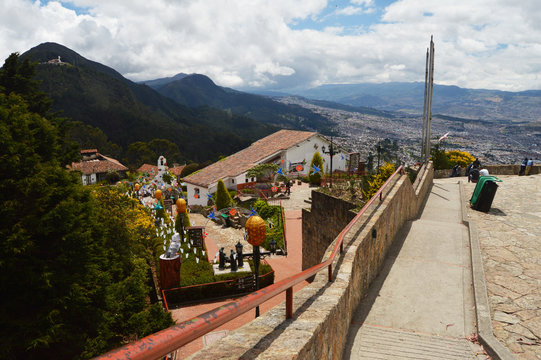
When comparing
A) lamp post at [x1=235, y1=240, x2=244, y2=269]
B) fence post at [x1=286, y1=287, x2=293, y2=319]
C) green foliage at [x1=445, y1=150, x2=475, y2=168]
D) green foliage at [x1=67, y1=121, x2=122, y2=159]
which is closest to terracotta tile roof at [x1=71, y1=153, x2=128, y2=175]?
green foliage at [x1=67, y1=121, x2=122, y2=159]

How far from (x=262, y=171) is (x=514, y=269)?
90.4ft

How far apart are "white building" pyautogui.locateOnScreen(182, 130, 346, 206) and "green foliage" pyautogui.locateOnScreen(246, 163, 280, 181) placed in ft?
2.62

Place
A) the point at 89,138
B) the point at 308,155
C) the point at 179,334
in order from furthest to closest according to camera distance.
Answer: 1. the point at 89,138
2. the point at 308,155
3. the point at 179,334

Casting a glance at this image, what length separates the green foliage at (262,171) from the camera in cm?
3359

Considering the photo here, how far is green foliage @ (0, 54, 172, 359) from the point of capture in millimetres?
7824

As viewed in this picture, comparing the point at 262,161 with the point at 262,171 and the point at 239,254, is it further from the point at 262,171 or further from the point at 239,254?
the point at 239,254

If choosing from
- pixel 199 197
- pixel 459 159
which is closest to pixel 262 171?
pixel 199 197

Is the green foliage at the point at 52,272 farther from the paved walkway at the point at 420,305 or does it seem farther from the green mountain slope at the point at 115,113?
the green mountain slope at the point at 115,113

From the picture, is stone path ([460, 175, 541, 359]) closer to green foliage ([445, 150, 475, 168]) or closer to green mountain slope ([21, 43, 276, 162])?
green foliage ([445, 150, 475, 168])

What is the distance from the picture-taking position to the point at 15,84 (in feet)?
61.6

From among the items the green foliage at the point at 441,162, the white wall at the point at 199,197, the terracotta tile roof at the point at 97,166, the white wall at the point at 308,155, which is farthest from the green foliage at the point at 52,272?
the terracotta tile roof at the point at 97,166

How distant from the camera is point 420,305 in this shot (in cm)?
561

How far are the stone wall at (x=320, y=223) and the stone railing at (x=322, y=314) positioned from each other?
14.6 ft

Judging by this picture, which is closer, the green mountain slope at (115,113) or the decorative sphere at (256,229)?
the decorative sphere at (256,229)
